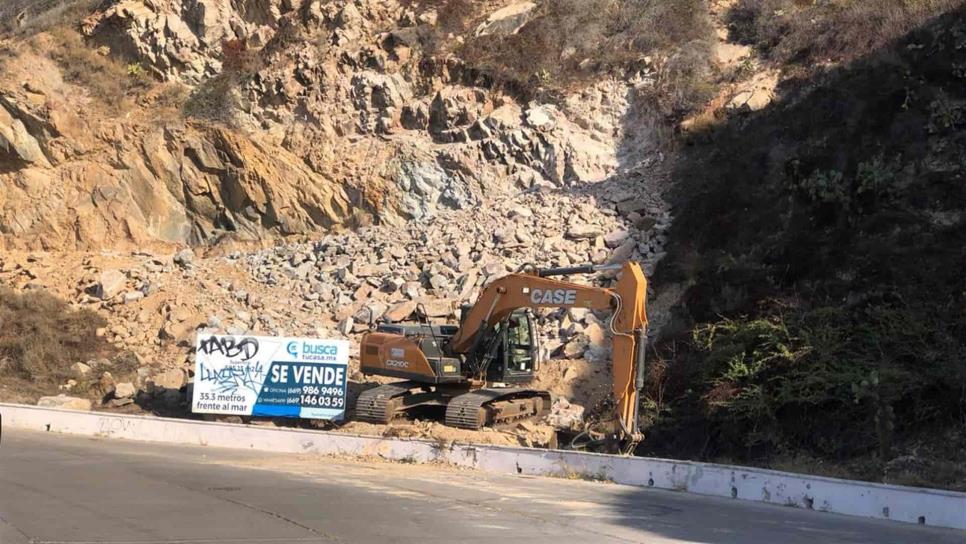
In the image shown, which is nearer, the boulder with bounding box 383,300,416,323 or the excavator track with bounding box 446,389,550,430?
the excavator track with bounding box 446,389,550,430

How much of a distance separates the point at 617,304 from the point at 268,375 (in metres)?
8.51

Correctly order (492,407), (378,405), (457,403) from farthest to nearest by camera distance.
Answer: (378,405) → (492,407) → (457,403)

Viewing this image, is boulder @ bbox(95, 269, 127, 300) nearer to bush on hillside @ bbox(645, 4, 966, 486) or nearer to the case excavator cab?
the case excavator cab

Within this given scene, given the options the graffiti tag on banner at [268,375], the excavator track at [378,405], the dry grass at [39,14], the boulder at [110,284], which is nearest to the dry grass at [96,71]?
the dry grass at [39,14]

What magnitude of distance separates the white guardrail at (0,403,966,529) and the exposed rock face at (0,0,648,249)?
41.5 ft

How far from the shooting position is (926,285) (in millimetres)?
17219

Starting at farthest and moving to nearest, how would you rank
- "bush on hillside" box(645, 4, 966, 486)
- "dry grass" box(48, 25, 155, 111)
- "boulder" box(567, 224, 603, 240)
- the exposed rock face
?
1. "dry grass" box(48, 25, 155, 111)
2. the exposed rock face
3. "boulder" box(567, 224, 603, 240)
4. "bush on hillside" box(645, 4, 966, 486)

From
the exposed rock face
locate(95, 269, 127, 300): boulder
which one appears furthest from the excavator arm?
locate(95, 269, 127, 300): boulder

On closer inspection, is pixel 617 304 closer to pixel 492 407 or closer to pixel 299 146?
pixel 492 407

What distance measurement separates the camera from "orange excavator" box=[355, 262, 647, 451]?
17.9 m

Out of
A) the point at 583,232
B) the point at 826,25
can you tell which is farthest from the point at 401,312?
the point at 826,25

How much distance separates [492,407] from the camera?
61.0 feet

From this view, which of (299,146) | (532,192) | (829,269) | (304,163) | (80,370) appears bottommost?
(80,370)

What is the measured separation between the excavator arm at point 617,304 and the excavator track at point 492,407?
1.51 m
